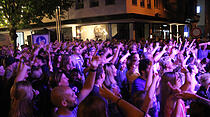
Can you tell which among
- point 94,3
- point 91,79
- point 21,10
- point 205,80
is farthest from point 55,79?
point 94,3

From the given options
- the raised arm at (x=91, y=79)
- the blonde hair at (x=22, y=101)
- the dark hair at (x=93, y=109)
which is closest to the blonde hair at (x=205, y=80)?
the raised arm at (x=91, y=79)

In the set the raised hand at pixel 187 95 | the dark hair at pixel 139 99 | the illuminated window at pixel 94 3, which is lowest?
the dark hair at pixel 139 99

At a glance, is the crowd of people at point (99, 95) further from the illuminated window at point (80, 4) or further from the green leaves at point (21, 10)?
the illuminated window at point (80, 4)

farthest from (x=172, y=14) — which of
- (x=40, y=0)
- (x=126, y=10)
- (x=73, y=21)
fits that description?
(x=40, y=0)

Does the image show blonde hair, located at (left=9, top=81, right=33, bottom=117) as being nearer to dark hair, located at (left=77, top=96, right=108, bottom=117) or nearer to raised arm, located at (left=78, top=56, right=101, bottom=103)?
raised arm, located at (left=78, top=56, right=101, bottom=103)

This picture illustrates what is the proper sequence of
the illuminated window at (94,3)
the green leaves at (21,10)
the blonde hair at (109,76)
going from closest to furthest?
1. the blonde hair at (109,76)
2. the green leaves at (21,10)
3. the illuminated window at (94,3)

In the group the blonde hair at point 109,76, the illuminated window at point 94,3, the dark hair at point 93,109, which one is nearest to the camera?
the dark hair at point 93,109

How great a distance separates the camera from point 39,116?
3.42 m

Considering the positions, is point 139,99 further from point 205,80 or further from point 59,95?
point 205,80

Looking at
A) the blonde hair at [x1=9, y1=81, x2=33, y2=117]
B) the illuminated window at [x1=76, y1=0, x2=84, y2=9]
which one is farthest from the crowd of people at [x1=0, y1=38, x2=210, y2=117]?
the illuminated window at [x1=76, y1=0, x2=84, y2=9]

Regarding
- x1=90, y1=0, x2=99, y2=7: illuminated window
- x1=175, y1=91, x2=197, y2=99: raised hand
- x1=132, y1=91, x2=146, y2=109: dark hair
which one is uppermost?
x1=90, y1=0, x2=99, y2=7: illuminated window

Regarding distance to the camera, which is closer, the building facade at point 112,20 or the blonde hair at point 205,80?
the blonde hair at point 205,80

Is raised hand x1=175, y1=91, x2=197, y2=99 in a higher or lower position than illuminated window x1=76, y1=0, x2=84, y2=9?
lower

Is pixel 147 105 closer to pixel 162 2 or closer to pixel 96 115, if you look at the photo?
pixel 96 115
